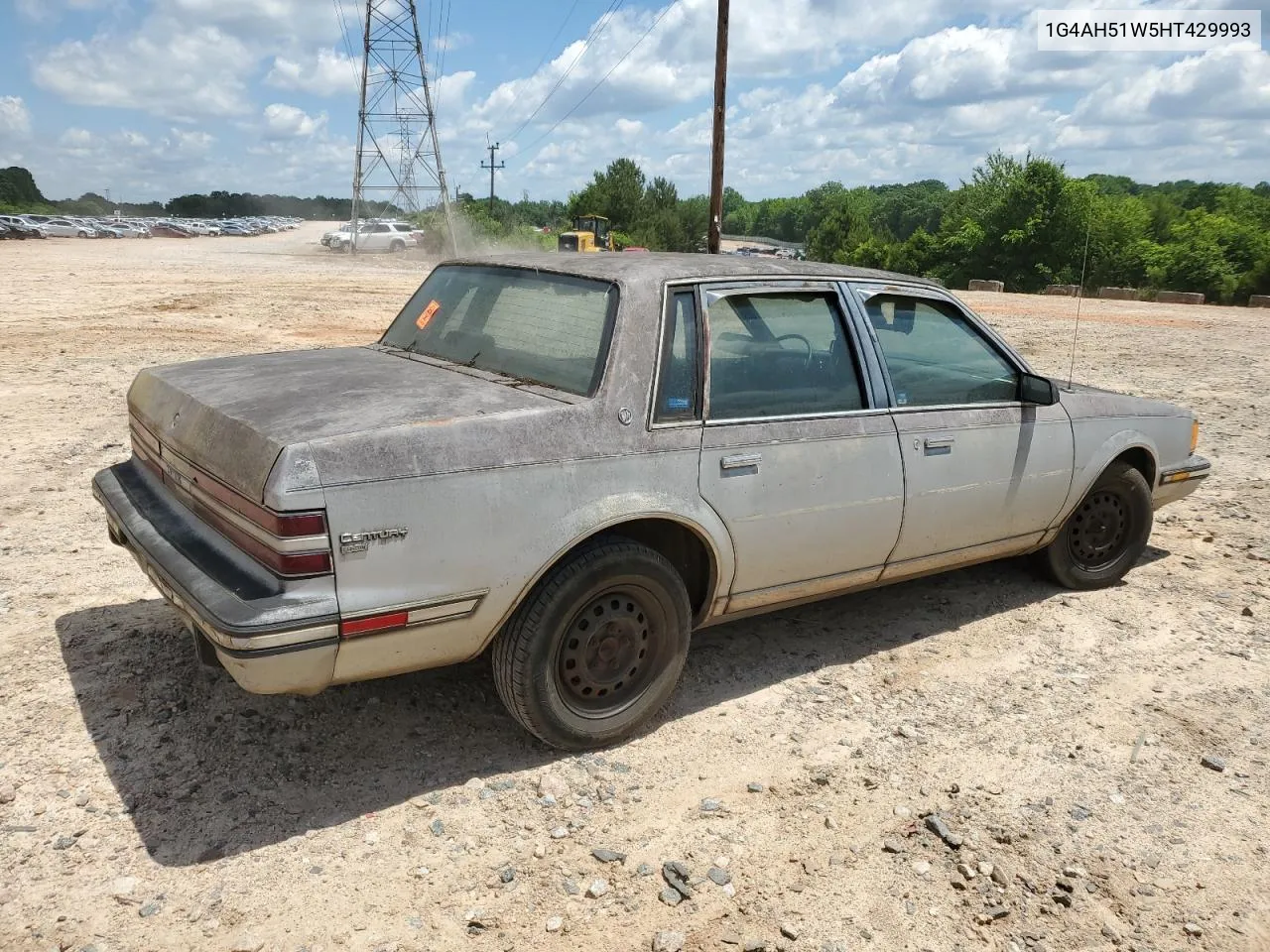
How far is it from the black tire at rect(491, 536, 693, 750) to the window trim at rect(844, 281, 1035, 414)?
137 cm

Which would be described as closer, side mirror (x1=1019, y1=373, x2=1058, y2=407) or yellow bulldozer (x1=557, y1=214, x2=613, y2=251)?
side mirror (x1=1019, y1=373, x2=1058, y2=407)

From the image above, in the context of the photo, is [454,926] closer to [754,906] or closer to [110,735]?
[754,906]

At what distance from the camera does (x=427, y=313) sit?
437cm

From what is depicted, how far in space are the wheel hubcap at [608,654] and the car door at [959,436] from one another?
1.27 meters

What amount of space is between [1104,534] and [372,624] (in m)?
4.06

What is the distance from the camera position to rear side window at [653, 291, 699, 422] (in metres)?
3.47

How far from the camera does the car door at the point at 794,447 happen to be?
362cm

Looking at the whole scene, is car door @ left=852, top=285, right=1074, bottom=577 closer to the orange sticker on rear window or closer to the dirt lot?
the dirt lot

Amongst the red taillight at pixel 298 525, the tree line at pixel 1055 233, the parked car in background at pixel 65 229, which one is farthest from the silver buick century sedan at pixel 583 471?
the parked car in background at pixel 65 229

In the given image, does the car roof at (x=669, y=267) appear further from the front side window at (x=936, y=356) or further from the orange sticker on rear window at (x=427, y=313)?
the orange sticker on rear window at (x=427, y=313)

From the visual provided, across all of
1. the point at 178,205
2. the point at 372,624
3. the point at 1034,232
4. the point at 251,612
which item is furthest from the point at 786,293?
the point at 178,205

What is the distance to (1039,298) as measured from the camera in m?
28.5

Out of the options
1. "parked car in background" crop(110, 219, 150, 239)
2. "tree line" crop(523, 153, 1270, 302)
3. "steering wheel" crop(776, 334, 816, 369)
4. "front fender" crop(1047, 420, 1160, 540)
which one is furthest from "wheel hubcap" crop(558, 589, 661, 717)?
"parked car in background" crop(110, 219, 150, 239)

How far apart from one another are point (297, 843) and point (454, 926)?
2.06ft
